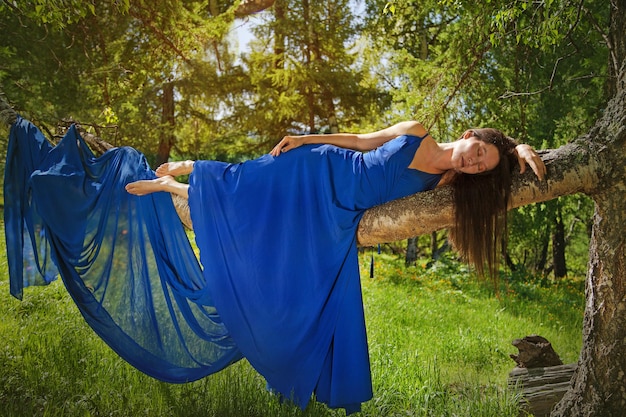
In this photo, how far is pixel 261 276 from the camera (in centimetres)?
278

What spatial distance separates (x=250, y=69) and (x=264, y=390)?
8559mm

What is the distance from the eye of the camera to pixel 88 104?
8273 millimetres

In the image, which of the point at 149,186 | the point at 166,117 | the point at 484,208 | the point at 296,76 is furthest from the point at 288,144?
the point at 166,117

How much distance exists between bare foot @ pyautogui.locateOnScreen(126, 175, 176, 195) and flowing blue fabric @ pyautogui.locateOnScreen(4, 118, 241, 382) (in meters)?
0.07

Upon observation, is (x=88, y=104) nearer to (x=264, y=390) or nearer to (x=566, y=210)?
(x=264, y=390)

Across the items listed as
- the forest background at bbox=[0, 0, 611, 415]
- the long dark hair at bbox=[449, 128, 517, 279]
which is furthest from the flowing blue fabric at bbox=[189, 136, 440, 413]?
the forest background at bbox=[0, 0, 611, 415]

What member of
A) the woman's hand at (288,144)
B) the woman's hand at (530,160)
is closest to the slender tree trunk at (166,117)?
the woman's hand at (288,144)

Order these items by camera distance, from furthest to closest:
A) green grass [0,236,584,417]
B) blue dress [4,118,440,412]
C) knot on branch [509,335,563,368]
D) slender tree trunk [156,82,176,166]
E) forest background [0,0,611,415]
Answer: slender tree trunk [156,82,176,166], forest background [0,0,611,415], knot on branch [509,335,563,368], green grass [0,236,584,417], blue dress [4,118,440,412]

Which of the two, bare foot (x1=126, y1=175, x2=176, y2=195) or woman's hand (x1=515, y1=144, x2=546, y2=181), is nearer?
woman's hand (x1=515, y1=144, x2=546, y2=181)

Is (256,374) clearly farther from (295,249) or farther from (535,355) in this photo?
(535,355)

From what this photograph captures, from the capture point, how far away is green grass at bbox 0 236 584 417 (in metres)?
3.06

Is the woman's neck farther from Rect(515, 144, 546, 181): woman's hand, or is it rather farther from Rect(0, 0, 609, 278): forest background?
Rect(0, 0, 609, 278): forest background

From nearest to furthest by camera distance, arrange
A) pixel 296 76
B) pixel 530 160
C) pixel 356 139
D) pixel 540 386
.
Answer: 1. pixel 530 160
2. pixel 356 139
3. pixel 540 386
4. pixel 296 76

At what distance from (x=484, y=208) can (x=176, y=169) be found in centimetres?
182
